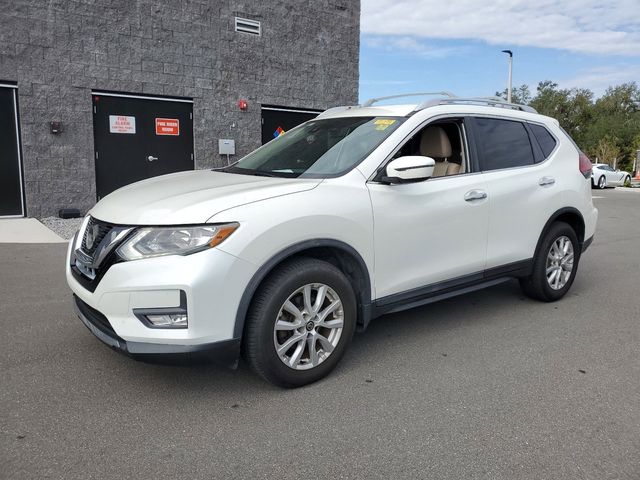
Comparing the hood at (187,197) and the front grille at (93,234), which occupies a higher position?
the hood at (187,197)

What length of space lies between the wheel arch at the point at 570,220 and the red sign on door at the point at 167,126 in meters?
8.53

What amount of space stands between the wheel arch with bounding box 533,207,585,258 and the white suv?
29 mm

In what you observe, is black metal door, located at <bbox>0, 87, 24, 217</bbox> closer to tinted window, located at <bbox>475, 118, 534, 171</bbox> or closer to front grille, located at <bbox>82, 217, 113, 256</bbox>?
front grille, located at <bbox>82, 217, 113, 256</bbox>

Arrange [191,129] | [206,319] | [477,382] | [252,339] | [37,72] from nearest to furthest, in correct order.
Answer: [206,319] → [252,339] → [477,382] → [37,72] → [191,129]

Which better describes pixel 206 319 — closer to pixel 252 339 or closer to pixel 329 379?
pixel 252 339

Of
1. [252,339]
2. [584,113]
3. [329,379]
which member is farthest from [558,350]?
[584,113]

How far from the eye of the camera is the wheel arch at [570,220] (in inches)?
198

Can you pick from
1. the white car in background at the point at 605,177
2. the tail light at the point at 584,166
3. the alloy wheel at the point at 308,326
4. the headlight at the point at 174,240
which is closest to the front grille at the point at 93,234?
the headlight at the point at 174,240

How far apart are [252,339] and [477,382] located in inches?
58.8

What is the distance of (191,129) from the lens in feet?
38.8

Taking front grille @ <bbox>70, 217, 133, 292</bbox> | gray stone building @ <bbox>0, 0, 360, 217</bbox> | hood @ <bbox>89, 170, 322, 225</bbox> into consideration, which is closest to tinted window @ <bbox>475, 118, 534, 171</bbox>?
hood @ <bbox>89, 170, 322, 225</bbox>

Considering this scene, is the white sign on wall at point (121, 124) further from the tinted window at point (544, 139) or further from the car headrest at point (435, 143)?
the tinted window at point (544, 139)

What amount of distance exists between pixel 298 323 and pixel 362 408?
0.61m

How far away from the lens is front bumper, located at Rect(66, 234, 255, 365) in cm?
291
